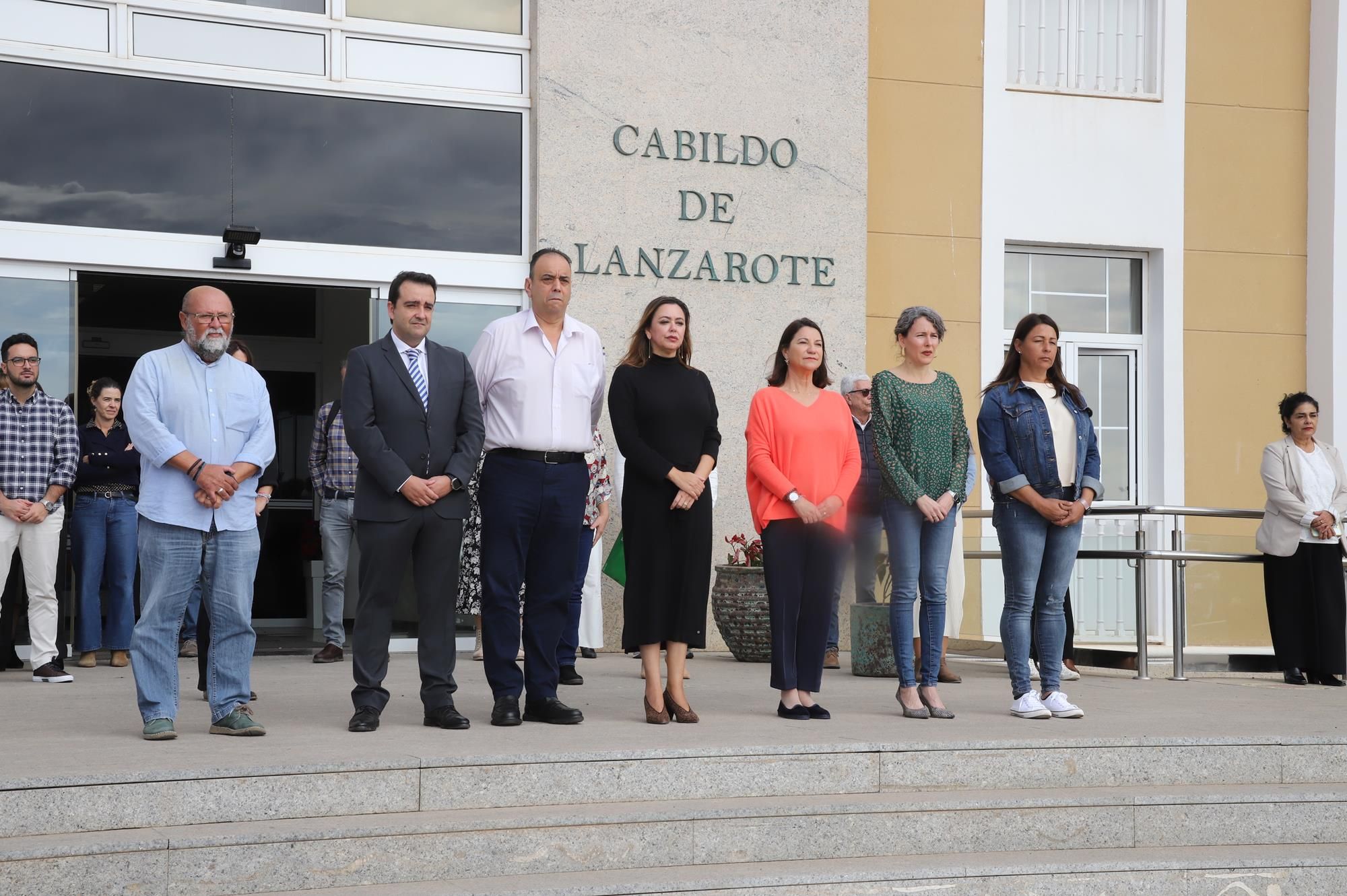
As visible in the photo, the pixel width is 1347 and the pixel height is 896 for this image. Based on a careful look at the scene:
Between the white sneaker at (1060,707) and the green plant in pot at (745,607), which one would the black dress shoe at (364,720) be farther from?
the green plant in pot at (745,607)

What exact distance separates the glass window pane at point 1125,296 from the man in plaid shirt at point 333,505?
6388mm

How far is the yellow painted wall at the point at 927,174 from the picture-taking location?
11.2m

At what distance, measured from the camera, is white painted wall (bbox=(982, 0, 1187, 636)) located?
37.6 feet

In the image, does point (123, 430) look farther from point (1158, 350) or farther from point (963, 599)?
point (1158, 350)

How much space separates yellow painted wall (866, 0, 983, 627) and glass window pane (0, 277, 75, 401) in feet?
18.8

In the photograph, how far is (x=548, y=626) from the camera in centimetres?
631

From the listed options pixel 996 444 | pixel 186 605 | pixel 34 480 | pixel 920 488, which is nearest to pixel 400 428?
pixel 186 605

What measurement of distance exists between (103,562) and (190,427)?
3.73 meters

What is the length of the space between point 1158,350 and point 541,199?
17.3ft

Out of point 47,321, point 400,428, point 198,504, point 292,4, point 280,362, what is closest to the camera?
point 198,504

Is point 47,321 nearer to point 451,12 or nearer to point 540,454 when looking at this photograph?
point 451,12

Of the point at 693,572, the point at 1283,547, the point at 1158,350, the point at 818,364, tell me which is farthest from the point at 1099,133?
the point at 693,572

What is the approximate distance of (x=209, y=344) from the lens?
583cm

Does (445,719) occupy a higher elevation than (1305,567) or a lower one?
lower
